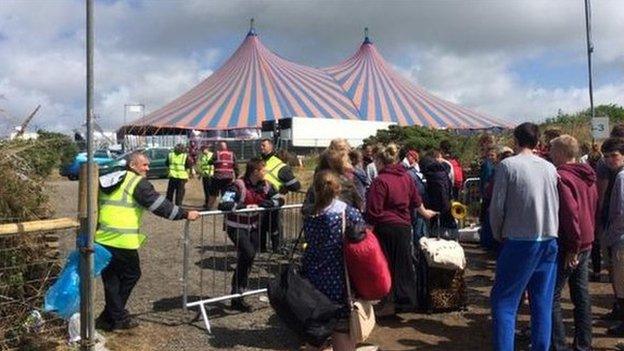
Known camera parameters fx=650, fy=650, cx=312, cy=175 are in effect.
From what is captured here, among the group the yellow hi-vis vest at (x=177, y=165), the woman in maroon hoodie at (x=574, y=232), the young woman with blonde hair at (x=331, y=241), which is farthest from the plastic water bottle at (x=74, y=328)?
the yellow hi-vis vest at (x=177, y=165)

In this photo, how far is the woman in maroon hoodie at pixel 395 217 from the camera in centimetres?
630

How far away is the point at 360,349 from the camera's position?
554cm

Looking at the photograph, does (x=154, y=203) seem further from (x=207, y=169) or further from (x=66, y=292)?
(x=207, y=169)

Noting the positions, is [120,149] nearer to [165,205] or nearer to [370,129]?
[370,129]

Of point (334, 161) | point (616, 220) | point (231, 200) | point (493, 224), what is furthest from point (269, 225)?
point (616, 220)

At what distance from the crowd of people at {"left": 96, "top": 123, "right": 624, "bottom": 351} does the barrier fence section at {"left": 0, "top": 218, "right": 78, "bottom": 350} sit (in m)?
0.67

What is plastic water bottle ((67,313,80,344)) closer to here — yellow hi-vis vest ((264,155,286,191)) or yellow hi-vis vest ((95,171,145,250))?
yellow hi-vis vest ((95,171,145,250))

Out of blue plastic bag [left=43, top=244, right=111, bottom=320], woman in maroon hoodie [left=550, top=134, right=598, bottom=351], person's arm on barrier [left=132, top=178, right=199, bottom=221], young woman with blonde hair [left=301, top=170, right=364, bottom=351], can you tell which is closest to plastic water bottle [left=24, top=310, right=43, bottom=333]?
blue plastic bag [left=43, top=244, right=111, bottom=320]

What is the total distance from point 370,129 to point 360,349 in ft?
94.8

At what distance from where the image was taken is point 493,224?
15.8ft

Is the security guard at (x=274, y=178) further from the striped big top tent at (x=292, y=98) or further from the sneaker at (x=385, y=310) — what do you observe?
the striped big top tent at (x=292, y=98)

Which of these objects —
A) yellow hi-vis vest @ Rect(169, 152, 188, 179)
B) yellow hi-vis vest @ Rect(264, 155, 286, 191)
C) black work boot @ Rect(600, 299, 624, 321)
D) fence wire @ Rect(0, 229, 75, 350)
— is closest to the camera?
fence wire @ Rect(0, 229, 75, 350)

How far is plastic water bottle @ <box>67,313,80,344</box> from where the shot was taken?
5207mm

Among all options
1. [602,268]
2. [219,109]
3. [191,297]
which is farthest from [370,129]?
[191,297]
